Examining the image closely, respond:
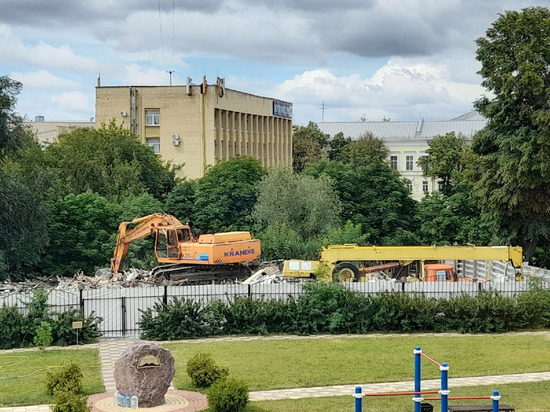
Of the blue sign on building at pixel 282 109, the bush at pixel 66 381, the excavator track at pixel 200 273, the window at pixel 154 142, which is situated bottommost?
the bush at pixel 66 381

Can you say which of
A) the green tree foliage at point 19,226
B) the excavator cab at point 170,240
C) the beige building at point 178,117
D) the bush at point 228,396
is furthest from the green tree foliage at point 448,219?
the bush at point 228,396

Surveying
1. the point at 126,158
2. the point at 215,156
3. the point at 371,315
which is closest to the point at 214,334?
the point at 371,315

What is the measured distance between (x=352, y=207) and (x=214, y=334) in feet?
114

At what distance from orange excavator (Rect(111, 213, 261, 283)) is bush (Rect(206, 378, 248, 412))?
75.3 feet

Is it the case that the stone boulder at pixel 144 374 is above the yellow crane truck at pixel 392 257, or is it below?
below

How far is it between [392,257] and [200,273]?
9.32 meters

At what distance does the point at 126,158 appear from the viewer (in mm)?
74125

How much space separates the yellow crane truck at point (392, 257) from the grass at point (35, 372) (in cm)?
1273

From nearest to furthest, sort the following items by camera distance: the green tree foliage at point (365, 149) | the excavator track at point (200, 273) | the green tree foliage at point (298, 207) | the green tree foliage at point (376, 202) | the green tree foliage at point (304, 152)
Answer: the excavator track at point (200, 273), the green tree foliage at point (298, 207), the green tree foliage at point (376, 202), the green tree foliage at point (365, 149), the green tree foliage at point (304, 152)

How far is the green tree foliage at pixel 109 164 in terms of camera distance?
221 feet

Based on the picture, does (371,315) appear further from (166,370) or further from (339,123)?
(339,123)

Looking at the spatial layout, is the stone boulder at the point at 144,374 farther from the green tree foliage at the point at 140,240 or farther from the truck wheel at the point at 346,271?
the green tree foliage at the point at 140,240

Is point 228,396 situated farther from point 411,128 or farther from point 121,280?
point 411,128

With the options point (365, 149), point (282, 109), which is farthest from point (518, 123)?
point (365, 149)
